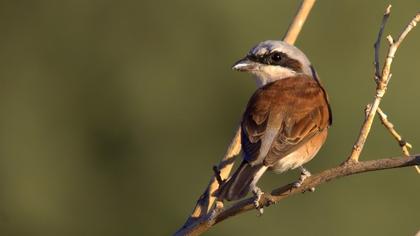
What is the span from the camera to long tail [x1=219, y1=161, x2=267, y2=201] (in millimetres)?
4184

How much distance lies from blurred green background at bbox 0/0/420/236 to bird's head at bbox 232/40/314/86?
3.58 m

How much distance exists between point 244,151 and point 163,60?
7571 mm

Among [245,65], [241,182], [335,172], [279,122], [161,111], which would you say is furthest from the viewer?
[161,111]

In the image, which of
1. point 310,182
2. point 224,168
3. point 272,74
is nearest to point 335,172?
point 310,182

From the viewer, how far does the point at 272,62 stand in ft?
18.6

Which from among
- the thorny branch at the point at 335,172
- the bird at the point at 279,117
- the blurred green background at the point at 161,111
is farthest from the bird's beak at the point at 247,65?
the blurred green background at the point at 161,111

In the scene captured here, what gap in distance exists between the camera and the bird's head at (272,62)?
5.55 meters

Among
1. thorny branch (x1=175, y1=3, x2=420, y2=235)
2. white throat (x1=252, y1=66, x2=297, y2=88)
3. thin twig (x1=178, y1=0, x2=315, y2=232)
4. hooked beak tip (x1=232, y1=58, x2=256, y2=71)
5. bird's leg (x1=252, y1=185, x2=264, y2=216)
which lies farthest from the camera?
white throat (x1=252, y1=66, x2=297, y2=88)

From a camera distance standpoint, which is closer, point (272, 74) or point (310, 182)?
point (310, 182)

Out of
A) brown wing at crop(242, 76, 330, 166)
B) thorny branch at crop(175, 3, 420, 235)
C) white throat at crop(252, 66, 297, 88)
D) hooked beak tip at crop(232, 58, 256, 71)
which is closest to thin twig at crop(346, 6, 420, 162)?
thorny branch at crop(175, 3, 420, 235)

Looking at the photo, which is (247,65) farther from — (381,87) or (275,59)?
(381,87)

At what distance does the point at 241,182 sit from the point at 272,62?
1333mm

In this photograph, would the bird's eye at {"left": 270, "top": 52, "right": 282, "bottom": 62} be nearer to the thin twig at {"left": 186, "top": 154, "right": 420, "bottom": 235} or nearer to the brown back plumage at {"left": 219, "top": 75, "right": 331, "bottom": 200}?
the brown back plumage at {"left": 219, "top": 75, "right": 331, "bottom": 200}

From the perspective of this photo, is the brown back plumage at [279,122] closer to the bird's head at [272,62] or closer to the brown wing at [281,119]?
the brown wing at [281,119]
